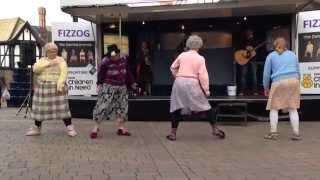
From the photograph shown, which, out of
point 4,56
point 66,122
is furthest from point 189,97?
point 4,56

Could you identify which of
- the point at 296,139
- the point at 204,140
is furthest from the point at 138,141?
the point at 296,139

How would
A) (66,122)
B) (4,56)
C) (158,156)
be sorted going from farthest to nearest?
(4,56)
(66,122)
(158,156)

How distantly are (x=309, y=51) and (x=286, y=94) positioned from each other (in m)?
4.47

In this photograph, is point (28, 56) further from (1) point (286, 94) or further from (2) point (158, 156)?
(2) point (158, 156)

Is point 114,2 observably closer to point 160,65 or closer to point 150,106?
point 150,106

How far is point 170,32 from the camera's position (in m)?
17.4

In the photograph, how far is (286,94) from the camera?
11.1 m

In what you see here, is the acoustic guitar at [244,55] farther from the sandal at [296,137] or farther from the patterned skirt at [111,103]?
the patterned skirt at [111,103]

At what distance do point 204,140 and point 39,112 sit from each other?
2.84m

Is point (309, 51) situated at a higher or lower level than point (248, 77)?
higher

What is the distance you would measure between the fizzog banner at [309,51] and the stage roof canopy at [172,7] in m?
0.38

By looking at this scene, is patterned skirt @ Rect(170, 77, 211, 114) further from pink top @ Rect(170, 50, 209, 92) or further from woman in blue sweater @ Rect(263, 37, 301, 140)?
woman in blue sweater @ Rect(263, 37, 301, 140)

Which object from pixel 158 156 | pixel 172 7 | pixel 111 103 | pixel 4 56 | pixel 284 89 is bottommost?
pixel 158 156

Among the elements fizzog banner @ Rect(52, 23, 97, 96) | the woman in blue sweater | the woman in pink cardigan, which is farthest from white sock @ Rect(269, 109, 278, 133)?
fizzog banner @ Rect(52, 23, 97, 96)
